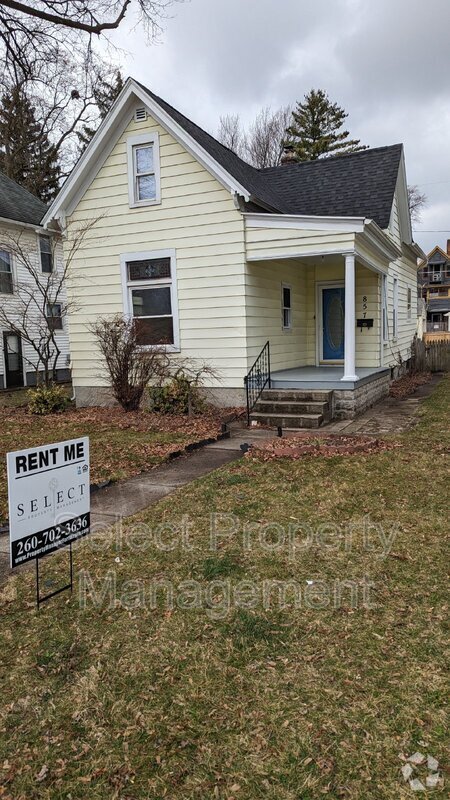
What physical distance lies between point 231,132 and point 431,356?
2500 centimetres

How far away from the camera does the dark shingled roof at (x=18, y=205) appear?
19.7 m

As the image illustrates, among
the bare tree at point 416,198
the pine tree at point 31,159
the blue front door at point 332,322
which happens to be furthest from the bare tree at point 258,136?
the blue front door at point 332,322

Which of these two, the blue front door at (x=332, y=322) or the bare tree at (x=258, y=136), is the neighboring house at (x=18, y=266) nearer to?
the blue front door at (x=332, y=322)

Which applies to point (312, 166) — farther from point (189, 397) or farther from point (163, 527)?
point (163, 527)

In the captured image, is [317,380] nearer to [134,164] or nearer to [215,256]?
[215,256]

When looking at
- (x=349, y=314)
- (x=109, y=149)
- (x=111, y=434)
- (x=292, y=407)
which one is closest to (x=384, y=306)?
(x=349, y=314)

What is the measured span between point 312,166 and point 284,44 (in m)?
4.74

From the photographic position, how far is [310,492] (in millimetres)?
5352

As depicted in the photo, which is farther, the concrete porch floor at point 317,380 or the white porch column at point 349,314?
the concrete porch floor at point 317,380

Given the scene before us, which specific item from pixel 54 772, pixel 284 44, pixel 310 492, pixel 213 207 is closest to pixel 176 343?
pixel 213 207

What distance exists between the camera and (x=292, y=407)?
368 inches

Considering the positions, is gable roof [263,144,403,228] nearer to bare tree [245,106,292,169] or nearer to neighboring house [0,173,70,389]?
neighboring house [0,173,70,389]

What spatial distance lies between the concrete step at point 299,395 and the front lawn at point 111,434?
114cm

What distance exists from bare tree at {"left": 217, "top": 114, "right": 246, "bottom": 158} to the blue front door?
Answer: 26.8m
